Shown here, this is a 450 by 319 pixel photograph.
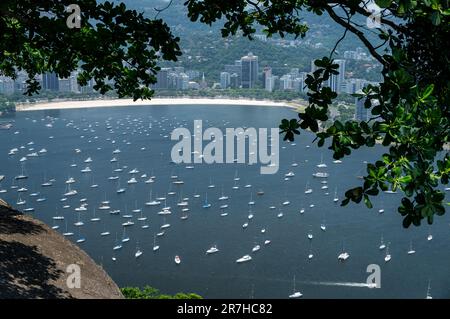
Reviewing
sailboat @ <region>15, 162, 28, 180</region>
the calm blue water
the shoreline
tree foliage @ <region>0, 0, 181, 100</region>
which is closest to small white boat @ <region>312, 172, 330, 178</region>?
the calm blue water

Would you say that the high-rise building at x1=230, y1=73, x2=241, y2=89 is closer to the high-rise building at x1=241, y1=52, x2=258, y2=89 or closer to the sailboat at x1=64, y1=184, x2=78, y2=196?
the high-rise building at x1=241, y1=52, x2=258, y2=89

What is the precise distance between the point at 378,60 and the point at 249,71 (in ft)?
347

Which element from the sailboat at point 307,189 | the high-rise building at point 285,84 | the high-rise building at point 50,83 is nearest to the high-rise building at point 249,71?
the high-rise building at point 285,84

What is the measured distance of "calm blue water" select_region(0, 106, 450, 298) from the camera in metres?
21.9

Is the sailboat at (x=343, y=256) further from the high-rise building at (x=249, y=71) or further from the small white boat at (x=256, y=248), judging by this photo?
the high-rise building at (x=249, y=71)

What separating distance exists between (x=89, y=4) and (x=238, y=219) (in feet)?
84.4

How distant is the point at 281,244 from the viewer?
25.8 meters

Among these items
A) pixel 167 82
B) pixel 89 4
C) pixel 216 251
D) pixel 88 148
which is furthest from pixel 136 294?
pixel 167 82

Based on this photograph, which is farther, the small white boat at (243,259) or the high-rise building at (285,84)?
the high-rise building at (285,84)

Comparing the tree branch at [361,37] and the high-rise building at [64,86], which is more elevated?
the high-rise building at [64,86]

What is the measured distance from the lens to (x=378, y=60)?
8.68 ft

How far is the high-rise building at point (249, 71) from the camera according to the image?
348ft

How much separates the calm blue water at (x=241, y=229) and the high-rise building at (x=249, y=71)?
57187mm

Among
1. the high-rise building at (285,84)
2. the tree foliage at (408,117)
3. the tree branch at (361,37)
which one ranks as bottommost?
the tree foliage at (408,117)
